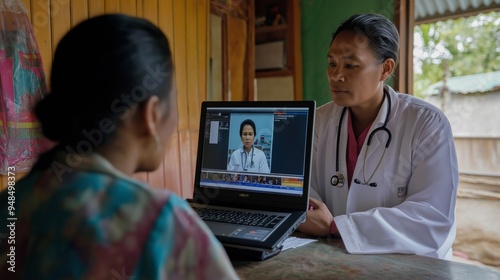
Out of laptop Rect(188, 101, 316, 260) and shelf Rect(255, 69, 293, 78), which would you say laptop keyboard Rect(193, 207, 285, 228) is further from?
shelf Rect(255, 69, 293, 78)

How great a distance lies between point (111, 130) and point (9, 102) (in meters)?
1.14

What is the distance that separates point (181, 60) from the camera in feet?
8.38

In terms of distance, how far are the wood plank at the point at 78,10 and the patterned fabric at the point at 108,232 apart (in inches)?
59.7

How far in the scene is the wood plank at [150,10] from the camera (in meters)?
2.29

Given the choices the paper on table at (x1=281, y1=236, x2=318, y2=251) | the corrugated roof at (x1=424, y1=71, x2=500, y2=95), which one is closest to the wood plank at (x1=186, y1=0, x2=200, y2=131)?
the paper on table at (x1=281, y1=236, x2=318, y2=251)

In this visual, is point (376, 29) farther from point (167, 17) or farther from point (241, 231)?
point (167, 17)

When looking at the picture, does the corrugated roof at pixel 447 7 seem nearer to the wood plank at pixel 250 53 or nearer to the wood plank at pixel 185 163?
the wood plank at pixel 250 53

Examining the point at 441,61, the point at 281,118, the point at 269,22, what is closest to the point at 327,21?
the point at 269,22

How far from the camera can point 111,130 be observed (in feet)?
2.10

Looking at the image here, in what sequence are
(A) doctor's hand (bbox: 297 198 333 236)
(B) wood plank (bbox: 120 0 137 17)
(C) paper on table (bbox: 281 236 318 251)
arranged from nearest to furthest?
(C) paper on table (bbox: 281 236 318 251)
(A) doctor's hand (bbox: 297 198 333 236)
(B) wood plank (bbox: 120 0 137 17)

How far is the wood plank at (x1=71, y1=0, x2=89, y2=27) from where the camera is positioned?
190cm

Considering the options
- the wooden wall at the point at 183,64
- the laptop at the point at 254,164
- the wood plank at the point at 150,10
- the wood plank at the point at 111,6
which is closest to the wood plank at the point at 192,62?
the wooden wall at the point at 183,64

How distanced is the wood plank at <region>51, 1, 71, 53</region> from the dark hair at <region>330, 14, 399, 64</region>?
3.97 ft

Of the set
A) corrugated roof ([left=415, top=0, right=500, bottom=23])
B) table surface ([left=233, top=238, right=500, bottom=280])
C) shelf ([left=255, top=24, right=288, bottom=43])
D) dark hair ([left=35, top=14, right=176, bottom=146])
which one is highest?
corrugated roof ([left=415, top=0, right=500, bottom=23])
